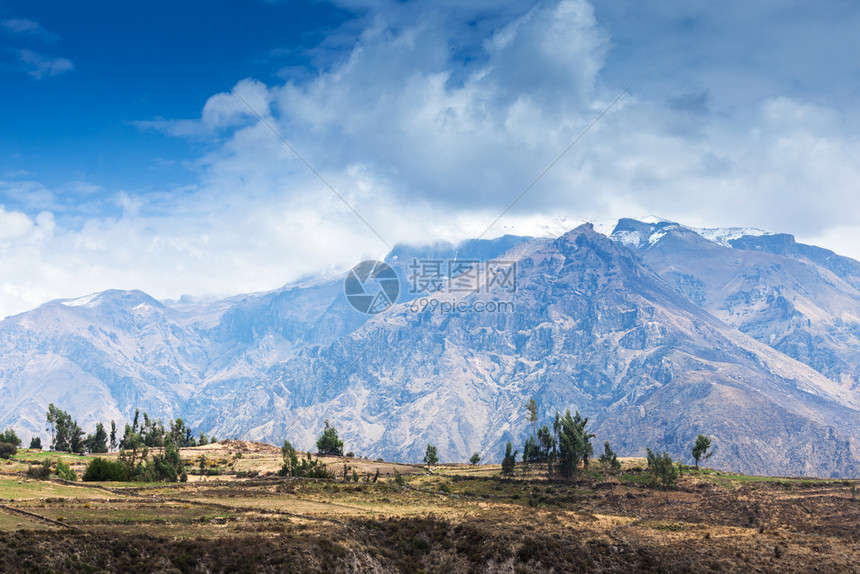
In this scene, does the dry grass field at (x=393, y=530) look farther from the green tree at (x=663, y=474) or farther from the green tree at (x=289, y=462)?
the green tree at (x=289, y=462)

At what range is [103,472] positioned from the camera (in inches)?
3529

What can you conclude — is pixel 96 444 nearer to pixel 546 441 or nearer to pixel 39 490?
pixel 39 490

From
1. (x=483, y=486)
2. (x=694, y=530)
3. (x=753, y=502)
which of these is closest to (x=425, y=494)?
(x=483, y=486)

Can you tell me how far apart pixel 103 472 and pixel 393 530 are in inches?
1912

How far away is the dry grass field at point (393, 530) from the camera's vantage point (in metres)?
49.8

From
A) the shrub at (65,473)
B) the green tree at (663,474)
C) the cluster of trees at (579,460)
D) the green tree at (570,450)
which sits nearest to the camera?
the shrub at (65,473)

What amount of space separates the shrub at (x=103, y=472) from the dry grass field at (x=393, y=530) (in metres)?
7.68

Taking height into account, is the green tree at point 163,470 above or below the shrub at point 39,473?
below

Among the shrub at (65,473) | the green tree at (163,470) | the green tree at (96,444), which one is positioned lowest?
the green tree at (96,444)

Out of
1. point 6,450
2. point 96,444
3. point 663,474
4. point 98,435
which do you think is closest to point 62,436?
point 96,444

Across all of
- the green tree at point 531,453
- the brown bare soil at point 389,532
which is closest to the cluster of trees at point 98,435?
the brown bare soil at point 389,532

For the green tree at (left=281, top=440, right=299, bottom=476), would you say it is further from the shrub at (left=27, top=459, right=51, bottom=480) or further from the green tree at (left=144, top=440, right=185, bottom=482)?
the shrub at (left=27, top=459, right=51, bottom=480)

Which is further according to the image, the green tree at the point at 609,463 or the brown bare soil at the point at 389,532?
the green tree at the point at 609,463

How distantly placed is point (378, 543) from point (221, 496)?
25.3m
